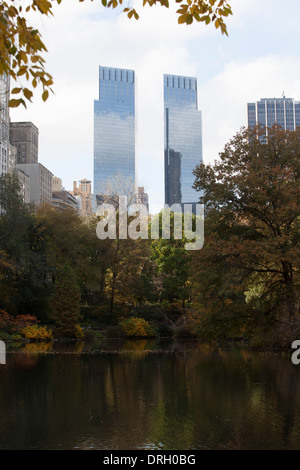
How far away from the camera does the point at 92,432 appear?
301 inches

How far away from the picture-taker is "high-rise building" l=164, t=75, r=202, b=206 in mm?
179625

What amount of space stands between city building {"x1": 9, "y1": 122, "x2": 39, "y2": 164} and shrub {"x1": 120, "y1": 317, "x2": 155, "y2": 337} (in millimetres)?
118376

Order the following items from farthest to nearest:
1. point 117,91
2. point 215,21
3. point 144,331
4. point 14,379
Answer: point 117,91, point 144,331, point 14,379, point 215,21

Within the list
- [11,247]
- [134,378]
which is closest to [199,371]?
[134,378]

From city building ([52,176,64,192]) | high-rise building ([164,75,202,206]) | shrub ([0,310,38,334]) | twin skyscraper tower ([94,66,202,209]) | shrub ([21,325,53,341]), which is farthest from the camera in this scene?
high-rise building ([164,75,202,206])

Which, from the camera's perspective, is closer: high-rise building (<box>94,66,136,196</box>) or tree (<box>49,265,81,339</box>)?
tree (<box>49,265,81,339</box>)

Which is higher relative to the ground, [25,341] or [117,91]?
[117,91]

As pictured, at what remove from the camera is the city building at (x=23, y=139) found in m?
144

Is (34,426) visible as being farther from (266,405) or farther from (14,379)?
(14,379)

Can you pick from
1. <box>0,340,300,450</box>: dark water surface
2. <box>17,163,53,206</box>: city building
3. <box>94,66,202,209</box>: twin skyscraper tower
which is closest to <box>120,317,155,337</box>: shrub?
<box>0,340,300,450</box>: dark water surface

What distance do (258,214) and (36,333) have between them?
16159mm

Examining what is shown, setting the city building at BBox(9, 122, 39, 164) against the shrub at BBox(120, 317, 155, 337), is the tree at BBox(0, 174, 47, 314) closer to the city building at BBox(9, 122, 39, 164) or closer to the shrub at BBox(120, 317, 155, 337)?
the shrub at BBox(120, 317, 155, 337)
